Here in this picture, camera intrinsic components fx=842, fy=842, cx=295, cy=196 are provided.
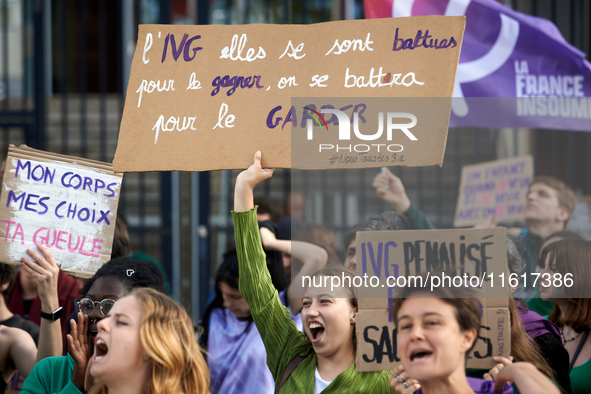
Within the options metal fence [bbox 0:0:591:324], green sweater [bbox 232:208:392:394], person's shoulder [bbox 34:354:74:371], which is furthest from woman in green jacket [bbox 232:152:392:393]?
metal fence [bbox 0:0:591:324]

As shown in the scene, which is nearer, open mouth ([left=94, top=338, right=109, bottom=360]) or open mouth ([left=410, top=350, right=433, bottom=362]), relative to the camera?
open mouth ([left=410, top=350, right=433, bottom=362])

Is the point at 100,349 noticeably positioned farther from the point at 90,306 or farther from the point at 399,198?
the point at 399,198

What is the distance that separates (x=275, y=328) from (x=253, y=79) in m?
1.09

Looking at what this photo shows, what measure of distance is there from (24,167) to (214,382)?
1.55 m

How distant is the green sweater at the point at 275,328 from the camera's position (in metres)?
3.26

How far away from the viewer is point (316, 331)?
3385mm

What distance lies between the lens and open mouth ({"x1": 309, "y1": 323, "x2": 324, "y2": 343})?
11.0 feet

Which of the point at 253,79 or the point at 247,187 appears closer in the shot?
the point at 247,187

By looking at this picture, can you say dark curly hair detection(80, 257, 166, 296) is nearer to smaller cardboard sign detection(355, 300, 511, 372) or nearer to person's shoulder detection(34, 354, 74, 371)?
person's shoulder detection(34, 354, 74, 371)

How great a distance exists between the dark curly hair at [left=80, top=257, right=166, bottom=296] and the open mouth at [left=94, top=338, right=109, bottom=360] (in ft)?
1.81

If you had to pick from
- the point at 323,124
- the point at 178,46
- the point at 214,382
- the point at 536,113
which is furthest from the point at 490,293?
the point at 536,113

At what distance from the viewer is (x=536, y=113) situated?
5.71 m

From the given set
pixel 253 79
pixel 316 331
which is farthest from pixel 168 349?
pixel 253 79

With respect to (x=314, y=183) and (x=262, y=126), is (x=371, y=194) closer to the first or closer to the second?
(x=314, y=183)
